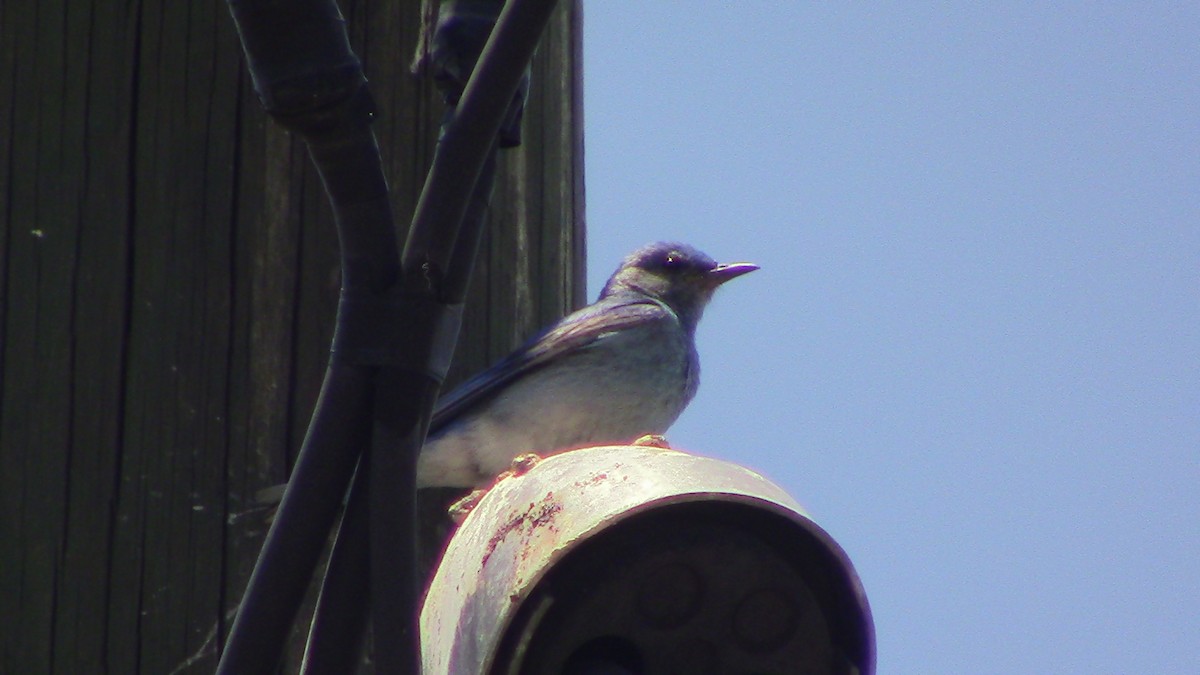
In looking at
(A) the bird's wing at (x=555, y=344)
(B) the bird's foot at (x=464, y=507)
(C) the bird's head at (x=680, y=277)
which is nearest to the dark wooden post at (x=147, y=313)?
(B) the bird's foot at (x=464, y=507)

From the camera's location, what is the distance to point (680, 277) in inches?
317

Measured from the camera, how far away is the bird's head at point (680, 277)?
7.99 m

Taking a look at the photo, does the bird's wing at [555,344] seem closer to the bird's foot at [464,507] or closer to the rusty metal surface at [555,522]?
the bird's foot at [464,507]

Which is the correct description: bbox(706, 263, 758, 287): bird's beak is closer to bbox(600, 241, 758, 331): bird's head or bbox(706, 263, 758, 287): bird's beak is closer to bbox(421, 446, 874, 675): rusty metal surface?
bbox(600, 241, 758, 331): bird's head

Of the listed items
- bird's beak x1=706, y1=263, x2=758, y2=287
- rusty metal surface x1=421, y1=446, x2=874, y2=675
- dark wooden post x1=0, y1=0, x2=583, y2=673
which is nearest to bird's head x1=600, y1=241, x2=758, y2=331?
bird's beak x1=706, y1=263, x2=758, y2=287

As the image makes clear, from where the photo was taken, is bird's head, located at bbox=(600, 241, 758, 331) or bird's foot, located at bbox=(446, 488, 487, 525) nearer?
bird's foot, located at bbox=(446, 488, 487, 525)

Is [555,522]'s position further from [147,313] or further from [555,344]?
[555,344]

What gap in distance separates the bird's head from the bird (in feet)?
1.10

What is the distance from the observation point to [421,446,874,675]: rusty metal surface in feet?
6.98

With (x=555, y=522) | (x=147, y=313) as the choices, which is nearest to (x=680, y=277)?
(x=147, y=313)

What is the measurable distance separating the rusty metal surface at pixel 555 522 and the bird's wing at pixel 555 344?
163cm

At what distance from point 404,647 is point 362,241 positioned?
1.61 feet

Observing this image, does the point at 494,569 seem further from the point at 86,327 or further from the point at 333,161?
the point at 86,327

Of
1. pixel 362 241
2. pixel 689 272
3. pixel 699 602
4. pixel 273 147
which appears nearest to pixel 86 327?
Result: pixel 273 147
